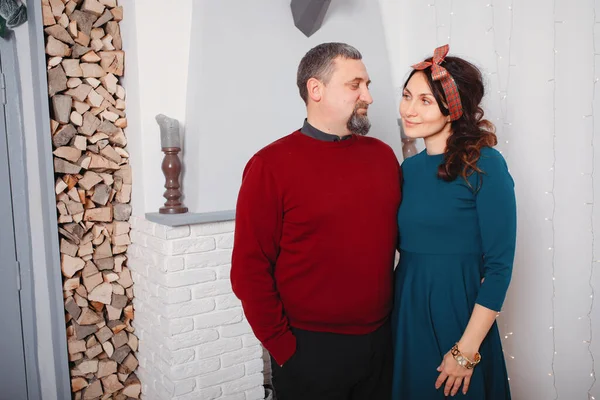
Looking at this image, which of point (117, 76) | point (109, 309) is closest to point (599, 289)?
point (109, 309)

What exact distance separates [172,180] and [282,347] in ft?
3.33

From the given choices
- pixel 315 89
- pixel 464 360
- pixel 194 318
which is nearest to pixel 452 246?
pixel 464 360

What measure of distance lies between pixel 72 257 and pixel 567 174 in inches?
93.4

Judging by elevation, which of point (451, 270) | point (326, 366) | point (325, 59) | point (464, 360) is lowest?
point (326, 366)

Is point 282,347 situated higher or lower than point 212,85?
lower

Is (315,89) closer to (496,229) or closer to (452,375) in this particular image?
(496,229)

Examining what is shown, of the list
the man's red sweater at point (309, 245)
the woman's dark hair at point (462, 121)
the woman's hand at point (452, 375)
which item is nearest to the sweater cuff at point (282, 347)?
the man's red sweater at point (309, 245)

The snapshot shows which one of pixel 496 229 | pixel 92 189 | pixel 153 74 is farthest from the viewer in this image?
pixel 92 189

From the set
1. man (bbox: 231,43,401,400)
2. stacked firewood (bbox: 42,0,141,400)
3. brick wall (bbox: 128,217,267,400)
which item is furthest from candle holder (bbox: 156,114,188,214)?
man (bbox: 231,43,401,400)

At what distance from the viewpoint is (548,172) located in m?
2.06

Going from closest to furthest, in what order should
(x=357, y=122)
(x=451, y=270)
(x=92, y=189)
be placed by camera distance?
(x=451, y=270)
(x=357, y=122)
(x=92, y=189)

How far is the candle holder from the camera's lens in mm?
2088

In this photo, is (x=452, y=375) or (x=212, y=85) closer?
(x=452, y=375)

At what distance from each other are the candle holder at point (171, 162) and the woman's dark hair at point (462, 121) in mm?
1172
